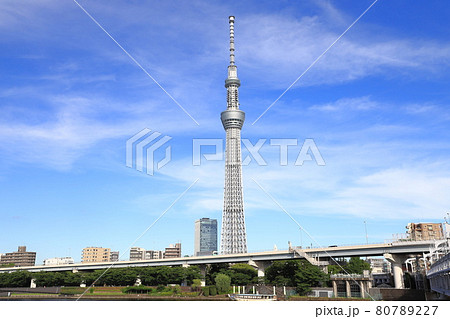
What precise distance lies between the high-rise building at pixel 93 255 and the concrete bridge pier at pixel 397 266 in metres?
152

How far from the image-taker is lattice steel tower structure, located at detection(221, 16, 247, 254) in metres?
114

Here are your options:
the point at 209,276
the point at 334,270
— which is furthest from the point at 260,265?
the point at 334,270

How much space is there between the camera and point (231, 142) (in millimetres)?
126438

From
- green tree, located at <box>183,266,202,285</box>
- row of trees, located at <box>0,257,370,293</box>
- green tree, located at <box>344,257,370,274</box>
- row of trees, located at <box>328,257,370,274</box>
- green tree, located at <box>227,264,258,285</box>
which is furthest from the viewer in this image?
green tree, located at <box>183,266,202,285</box>

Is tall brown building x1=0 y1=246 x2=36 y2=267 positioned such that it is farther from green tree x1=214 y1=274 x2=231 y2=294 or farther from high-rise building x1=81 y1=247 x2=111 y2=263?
green tree x1=214 y1=274 x2=231 y2=294

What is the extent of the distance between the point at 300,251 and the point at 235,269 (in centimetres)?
1663

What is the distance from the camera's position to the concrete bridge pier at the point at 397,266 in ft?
194

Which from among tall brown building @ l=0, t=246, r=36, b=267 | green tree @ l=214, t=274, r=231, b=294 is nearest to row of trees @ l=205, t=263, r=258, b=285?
green tree @ l=214, t=274, r=231, b=294

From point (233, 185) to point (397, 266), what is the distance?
205 feet

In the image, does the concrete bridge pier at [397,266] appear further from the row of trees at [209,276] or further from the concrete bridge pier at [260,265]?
the concrete bridge pier at [260,265]

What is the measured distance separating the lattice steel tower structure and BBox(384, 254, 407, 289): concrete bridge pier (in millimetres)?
57656

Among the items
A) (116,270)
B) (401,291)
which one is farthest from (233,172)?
(401,291)
